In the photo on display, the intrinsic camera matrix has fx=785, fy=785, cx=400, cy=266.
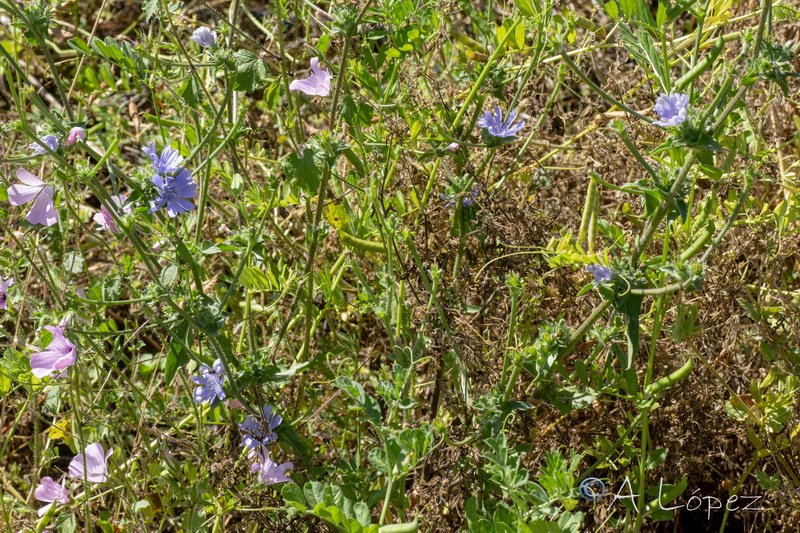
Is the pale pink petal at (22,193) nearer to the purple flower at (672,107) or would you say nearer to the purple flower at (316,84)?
the purple flower at (316,84)

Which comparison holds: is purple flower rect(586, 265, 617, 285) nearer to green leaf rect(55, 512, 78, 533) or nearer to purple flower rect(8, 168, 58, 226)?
purple flower rect(8, 168, 58, 226)

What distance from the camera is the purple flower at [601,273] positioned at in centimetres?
112

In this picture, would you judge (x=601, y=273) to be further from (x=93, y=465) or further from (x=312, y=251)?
(x=93, y=465)

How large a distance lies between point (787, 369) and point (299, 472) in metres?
0.97

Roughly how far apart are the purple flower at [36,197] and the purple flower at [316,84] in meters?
0.45

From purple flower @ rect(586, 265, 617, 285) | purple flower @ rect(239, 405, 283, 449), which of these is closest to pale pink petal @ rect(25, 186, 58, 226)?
purple flower @ rect(239, 405, 283, 449)

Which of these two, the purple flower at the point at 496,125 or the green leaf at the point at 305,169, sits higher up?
the purple flower at the point at 496,125

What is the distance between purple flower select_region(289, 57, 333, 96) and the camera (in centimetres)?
137

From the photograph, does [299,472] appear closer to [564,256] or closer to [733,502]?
[564,256]

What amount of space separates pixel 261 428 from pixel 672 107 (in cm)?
84

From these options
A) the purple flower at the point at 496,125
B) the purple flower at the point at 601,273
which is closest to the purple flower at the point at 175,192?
the purple flower at the point at 496,125

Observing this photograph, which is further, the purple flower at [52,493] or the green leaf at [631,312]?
Result: the purple flower at [52,493]

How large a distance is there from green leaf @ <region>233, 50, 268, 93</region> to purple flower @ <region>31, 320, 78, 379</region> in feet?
1.64

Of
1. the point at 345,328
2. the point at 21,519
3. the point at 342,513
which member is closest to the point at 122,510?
the point at 21,519
